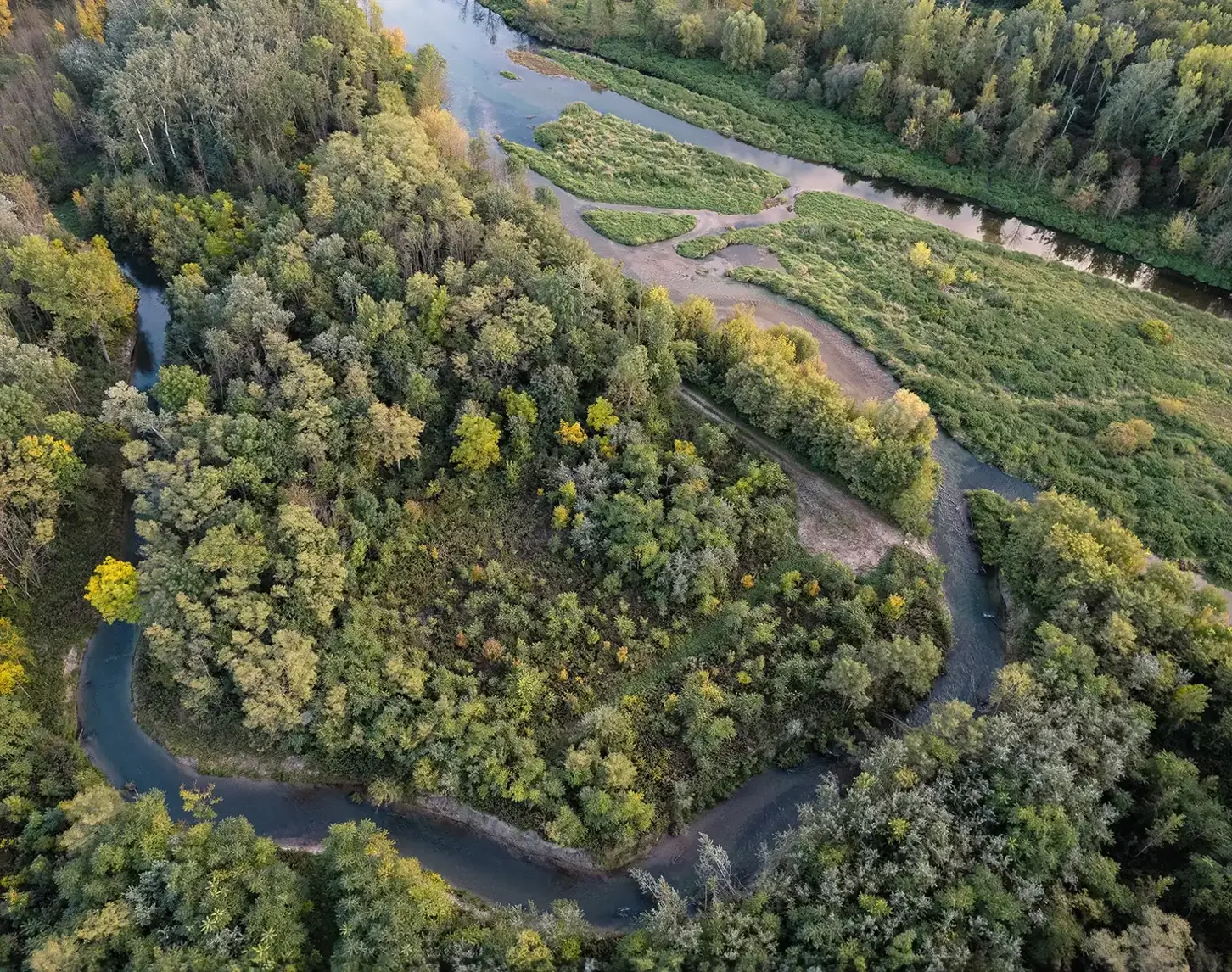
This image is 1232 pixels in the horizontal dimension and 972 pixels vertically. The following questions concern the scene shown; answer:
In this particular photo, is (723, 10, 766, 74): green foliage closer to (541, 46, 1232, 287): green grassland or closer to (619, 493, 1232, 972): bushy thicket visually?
(541, 46, 1232, 287): green grassland

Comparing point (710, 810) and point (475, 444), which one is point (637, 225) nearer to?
point (475, 444)

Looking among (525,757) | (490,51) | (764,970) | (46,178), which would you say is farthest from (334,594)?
(490,51)

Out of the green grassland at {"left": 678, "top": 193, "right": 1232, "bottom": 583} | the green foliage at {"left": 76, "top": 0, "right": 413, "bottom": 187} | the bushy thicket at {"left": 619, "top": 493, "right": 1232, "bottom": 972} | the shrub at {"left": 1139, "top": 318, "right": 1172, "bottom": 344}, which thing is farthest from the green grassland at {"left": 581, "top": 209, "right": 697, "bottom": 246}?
the bushy thicket at {"left": 619, "top": 493, "right": 1232, "bottom": 972}

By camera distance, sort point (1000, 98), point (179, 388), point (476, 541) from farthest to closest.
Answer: point (1000, 98) < point (476, 541) < point (179, 388)

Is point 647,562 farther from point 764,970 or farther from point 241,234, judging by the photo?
point 241,234

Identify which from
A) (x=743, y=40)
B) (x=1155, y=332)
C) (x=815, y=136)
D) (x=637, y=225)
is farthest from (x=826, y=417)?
(x=743, y=40)
